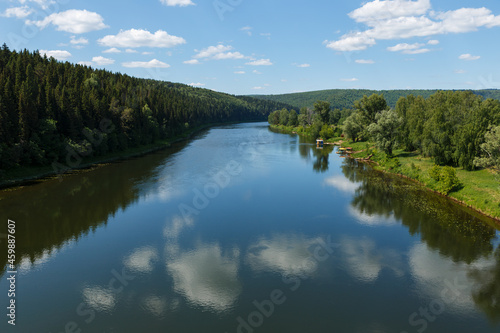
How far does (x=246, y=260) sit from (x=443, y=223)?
2166cm

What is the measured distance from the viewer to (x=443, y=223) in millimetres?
32938

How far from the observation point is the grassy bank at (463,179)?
35.8 meters

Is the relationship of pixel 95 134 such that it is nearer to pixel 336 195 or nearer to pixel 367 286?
pixel 336 195

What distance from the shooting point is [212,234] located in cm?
3011

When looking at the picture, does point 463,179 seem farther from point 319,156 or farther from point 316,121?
point 316,121

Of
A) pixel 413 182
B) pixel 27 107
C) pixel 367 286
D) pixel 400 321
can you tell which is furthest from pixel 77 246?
pixel 413 182

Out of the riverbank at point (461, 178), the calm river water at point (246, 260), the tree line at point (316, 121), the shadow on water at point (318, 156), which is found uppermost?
the tree line at point (316, 121)

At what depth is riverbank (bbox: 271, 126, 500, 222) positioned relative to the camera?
35.8 metres

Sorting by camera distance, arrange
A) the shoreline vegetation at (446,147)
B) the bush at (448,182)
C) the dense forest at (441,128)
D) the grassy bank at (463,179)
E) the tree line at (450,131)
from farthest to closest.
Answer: the dense forest at (441,128) < the tree line at (450,131) < the bush at (448,182) < the shoreline vegetation at (446,147) < the grassy bank at (463,179)

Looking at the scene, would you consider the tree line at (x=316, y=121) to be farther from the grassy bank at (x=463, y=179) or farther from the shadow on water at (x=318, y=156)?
the grassy bank at (x=463, y=179)

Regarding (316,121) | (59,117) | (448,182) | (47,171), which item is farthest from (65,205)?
(316,121)

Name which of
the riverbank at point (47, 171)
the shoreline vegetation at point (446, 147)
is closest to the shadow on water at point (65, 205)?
the riverbank at point (47, 171)

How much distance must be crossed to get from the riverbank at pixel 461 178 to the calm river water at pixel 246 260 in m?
2.23

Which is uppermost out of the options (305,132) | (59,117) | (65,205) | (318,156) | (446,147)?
(59,117)
